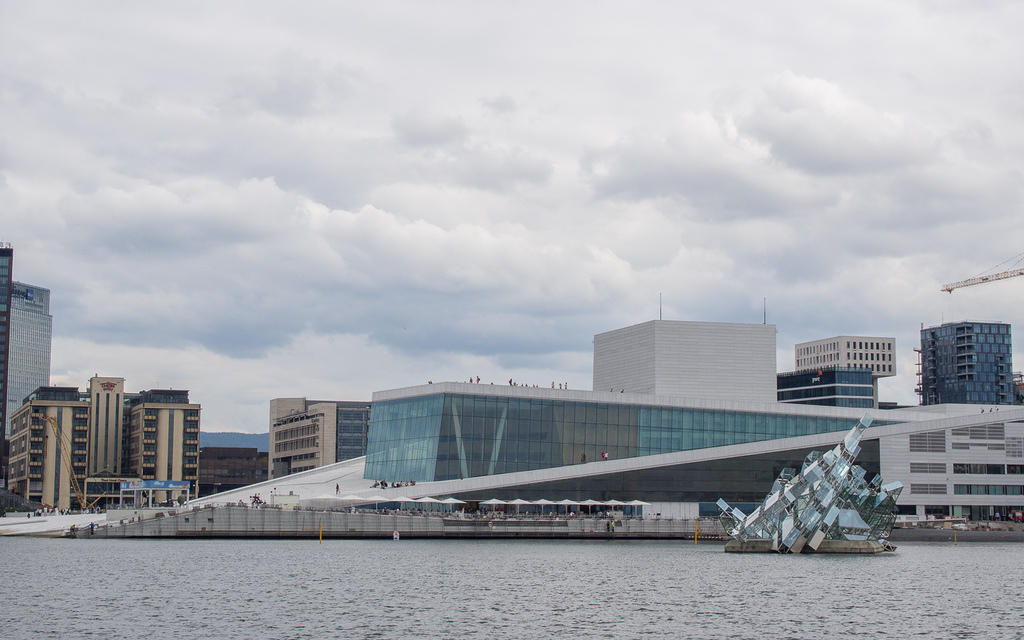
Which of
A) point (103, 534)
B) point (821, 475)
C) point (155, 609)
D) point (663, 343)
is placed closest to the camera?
point (155, 609)

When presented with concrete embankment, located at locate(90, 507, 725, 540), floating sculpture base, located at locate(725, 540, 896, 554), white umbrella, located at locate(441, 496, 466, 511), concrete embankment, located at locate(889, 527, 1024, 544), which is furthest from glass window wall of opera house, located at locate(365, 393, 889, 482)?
floating sculpture base, located at locate(725, 540, 896, 554)

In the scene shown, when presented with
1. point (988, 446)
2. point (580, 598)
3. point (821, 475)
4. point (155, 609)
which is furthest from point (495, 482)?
point (155, 609)

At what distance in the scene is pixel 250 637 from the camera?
142 feet

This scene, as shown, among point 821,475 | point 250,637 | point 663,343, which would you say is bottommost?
point 250,637

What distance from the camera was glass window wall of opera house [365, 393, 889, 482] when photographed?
11788cm

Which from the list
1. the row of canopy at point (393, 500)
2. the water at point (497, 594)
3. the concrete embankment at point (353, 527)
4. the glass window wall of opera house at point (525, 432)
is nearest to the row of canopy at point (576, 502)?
the row of canopy at point (393, 500)

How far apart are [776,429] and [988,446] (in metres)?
20.7

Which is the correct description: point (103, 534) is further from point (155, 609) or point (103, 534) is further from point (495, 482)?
point (155, 609)

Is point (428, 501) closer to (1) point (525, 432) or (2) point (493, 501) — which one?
(2) point (493, 501)

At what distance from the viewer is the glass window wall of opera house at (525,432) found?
11788 centimetres

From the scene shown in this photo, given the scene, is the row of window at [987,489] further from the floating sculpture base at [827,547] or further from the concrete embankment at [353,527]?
the floating sculpture base at [827,547]

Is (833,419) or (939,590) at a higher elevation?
(833,419)

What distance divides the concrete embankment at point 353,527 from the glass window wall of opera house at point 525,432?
1121 cm

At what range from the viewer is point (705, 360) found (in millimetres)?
155500
